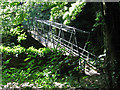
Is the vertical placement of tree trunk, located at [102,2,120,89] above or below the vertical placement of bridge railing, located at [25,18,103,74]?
above

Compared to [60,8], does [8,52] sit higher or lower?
lower

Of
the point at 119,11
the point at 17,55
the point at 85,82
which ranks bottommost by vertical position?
the point at 17,55

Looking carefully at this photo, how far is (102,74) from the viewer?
6.23ft

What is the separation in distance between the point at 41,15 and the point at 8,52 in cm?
534

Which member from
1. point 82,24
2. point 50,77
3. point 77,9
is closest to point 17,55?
point 77,9

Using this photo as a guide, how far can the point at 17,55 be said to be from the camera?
14.0ft

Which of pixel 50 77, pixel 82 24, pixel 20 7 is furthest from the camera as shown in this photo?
pixel 82 24

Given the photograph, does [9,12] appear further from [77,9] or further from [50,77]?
[77,9]

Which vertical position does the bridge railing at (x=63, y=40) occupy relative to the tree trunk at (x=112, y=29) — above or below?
below

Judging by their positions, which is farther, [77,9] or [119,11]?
[77,9]

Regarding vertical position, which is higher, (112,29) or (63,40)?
(112,29)

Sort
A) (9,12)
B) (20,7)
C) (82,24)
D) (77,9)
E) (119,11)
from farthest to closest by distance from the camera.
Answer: (82,24) → (77,9) → (119,11) → (20,7) → (9,12)

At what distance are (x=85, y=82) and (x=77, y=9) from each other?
246cm

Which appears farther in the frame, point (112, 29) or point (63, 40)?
point (63, 40)
